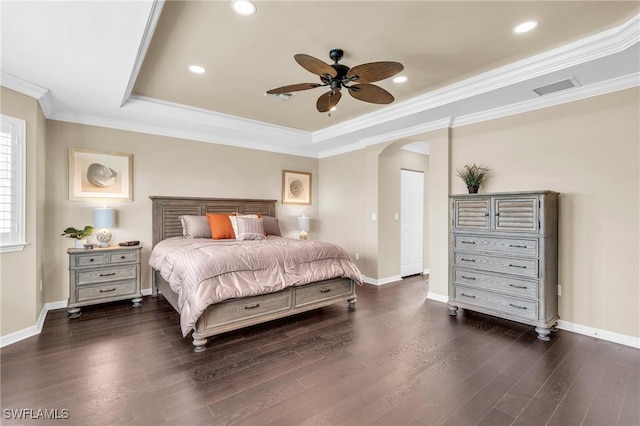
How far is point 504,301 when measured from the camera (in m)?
3.40

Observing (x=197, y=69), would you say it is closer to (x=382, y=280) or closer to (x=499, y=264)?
(x=499, y=264)

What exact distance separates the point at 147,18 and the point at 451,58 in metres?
2.59

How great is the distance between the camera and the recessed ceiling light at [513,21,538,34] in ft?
7.84

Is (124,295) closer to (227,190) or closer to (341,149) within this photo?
(227,190)

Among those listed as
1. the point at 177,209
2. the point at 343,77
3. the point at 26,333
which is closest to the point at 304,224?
the point at 177,209

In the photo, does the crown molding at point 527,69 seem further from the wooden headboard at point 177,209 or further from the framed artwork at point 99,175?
the framed artwork at point 99,175

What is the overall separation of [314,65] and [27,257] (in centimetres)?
349

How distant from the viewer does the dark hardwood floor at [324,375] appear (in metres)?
1.96

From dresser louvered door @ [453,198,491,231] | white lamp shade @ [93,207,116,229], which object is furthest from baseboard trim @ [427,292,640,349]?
white lamp shade @ [93,207,116,229]

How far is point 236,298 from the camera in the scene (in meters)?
3.02

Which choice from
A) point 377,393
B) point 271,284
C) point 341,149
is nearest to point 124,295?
point 271,284

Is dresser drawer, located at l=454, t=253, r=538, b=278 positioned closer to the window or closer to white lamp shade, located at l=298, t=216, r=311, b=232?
white lamp shade, located at l=298, t=216, r=311, b=232

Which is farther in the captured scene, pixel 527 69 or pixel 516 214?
pixel 516 214

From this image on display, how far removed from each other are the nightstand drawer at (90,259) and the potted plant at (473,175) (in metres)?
4.73
